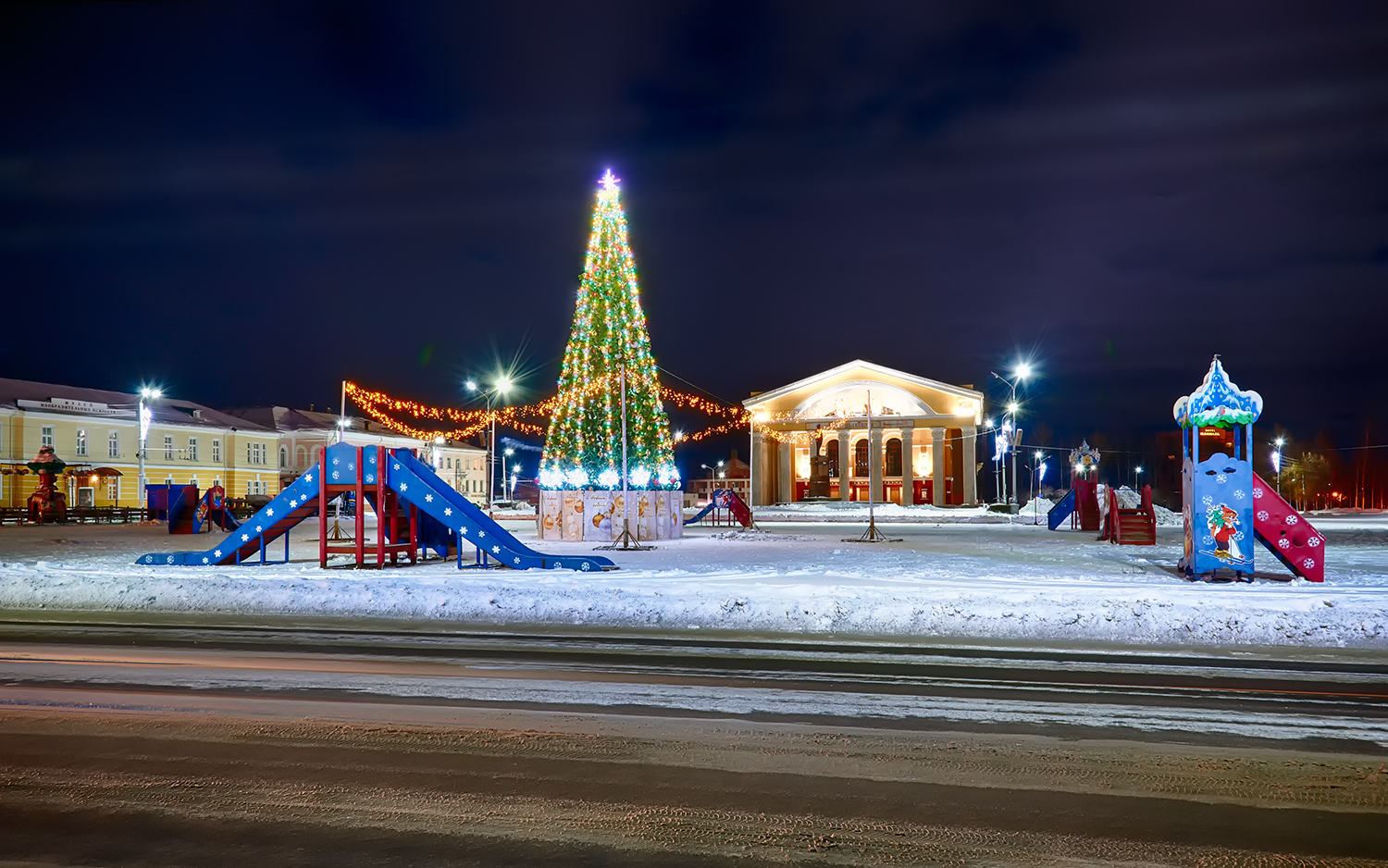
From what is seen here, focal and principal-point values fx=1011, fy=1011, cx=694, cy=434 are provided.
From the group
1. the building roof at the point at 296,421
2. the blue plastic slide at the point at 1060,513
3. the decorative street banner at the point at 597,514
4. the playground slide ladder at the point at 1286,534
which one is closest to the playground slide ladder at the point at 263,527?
the decorative street banner at the point at 597,514

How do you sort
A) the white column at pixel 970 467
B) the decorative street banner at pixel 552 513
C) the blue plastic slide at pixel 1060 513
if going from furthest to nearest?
1. the white column at pixel 970 467
2. the blue plastic slide at pixel 1060 513
3. the decorative street banner at pixel 552 513

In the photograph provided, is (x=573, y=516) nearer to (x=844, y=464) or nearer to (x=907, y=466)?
(x=844, y=464)

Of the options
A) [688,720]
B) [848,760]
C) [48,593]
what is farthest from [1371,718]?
[48,593]

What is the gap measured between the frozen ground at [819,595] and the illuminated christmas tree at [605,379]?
747cm

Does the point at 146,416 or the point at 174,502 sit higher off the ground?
the point at 146,416

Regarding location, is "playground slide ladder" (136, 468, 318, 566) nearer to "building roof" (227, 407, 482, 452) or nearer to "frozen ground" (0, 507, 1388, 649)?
"frozen ground" (0, 507, 1388, 649)

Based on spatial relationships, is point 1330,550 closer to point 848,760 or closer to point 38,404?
point 848,760

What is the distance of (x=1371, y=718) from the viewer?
766cm

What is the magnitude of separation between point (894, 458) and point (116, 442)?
55159 millimetres

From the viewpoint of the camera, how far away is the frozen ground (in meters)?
12.6

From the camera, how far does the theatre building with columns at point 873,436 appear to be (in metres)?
68.5

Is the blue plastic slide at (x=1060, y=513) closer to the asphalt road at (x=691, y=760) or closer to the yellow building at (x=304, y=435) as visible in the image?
the asphalt road at (x=691, y=760)

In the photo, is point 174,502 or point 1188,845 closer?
point 1188,845

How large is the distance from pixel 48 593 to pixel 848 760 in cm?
1558
